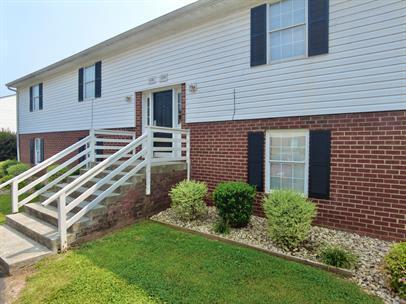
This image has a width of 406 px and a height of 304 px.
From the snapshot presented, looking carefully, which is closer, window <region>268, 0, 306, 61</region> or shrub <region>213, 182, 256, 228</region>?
shrub <region>213, 182, 256, 228</region>

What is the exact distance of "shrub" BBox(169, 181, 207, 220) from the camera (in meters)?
5.48

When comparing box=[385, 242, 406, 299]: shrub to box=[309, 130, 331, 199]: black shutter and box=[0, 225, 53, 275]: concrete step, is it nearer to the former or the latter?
box=[309, 130, 331, 199]: black shutter

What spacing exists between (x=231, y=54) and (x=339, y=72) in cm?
252

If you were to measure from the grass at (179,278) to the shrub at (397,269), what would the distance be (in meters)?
0.35

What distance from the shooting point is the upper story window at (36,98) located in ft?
42.4

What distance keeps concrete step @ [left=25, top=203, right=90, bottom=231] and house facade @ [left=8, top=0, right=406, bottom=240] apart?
3.14 m

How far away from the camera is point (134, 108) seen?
8500 mm

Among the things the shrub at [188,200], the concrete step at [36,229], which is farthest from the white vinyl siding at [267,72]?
the concrete step at [36,229]

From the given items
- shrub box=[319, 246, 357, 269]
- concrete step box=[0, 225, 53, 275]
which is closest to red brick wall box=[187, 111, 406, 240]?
shrub box=[319, 246, 357, 269]

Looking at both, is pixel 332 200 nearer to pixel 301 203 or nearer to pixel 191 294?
pixel 301 203

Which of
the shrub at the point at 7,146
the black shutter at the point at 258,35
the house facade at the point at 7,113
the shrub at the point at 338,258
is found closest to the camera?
the shrub at the point at 338,258

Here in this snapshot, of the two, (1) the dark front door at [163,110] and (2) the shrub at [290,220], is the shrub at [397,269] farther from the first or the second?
(1) the dark front door at [163,110]

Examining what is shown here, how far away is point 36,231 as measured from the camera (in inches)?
186

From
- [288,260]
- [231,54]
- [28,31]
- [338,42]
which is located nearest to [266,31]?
[231,54]
